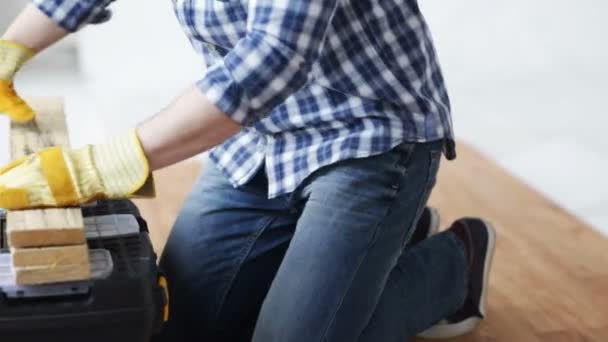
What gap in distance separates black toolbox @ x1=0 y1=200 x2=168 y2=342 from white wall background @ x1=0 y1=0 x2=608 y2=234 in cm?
144

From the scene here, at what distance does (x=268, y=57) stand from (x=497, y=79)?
2.20 meters

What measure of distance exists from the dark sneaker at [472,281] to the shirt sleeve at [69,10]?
74cm

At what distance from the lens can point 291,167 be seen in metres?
1.40

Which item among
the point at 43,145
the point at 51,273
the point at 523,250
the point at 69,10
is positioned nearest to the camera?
the point at 51,273

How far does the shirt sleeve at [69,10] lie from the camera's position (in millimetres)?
1441

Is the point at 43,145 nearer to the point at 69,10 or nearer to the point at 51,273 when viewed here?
the point at 69,10

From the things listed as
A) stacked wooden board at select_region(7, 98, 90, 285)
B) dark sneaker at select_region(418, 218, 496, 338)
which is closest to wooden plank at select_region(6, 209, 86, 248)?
stacked wooden board at select_region(7, 98, 90, 285)

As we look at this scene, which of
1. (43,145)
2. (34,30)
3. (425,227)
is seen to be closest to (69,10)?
(34,30)

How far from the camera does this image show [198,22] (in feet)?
4.46

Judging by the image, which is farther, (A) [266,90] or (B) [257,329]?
(B) [257,329]

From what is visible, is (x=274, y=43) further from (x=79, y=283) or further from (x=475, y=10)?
(x=475, y=10)

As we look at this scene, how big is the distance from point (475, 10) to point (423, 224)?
1973mm

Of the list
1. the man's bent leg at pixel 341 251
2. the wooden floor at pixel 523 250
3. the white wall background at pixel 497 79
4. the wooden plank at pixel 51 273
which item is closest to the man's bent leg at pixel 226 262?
the man's bent leg at pixel 341 251

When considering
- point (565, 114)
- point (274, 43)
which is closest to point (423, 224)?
point (274, 43)
